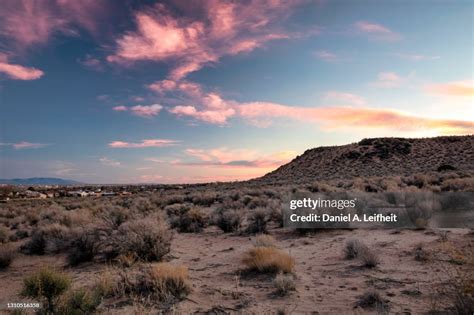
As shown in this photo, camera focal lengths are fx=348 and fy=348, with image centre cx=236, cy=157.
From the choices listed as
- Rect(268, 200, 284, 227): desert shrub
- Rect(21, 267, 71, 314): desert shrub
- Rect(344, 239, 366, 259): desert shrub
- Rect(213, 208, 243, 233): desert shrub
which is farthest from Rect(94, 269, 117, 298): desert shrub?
Rect(268, 200, 284, 227): desert shrub

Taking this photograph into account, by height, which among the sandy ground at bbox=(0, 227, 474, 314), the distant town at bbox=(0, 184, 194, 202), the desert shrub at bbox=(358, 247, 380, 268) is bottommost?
the distant town at bbox=(0, 184, 194, 202)

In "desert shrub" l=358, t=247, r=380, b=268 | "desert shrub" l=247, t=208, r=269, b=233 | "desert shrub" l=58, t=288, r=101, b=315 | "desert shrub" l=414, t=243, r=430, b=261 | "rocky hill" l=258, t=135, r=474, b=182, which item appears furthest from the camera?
"rocky hill" l=258, t=135, r=474, b=182

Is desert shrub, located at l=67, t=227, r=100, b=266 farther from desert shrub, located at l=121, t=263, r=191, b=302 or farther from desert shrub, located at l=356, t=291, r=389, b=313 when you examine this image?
desert shrub, located at l=356, t=291, r=389, b=313

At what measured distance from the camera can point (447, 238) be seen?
10.7m

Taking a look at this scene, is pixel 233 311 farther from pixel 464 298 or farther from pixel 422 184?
pixel 422 184

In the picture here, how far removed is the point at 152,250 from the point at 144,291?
10.2 feet

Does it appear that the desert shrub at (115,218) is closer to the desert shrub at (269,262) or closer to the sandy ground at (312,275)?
the sandy ground at (312,275)

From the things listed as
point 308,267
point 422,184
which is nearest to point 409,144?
point 422,184

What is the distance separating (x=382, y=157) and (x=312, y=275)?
213 ft

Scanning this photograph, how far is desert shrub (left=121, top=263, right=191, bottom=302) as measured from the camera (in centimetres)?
730

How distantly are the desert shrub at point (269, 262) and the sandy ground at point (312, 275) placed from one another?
243 millimetres

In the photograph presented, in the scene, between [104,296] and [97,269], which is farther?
[97,269]

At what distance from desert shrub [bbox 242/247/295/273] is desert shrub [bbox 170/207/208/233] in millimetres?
7284

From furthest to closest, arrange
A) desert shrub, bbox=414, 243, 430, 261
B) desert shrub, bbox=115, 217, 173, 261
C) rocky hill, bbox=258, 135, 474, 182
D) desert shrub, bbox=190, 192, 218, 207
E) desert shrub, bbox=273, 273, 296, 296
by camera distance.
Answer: rocky hill, bbox=258, 135, 474, 182, desert shrub, bbox=190, 192, 218, 207, desert shrub, bbox=115, 217, 173, 261, desert shrub, bbox=414, 243, 430, 261, desert shrub, bbox=273, 273, 296, 296
